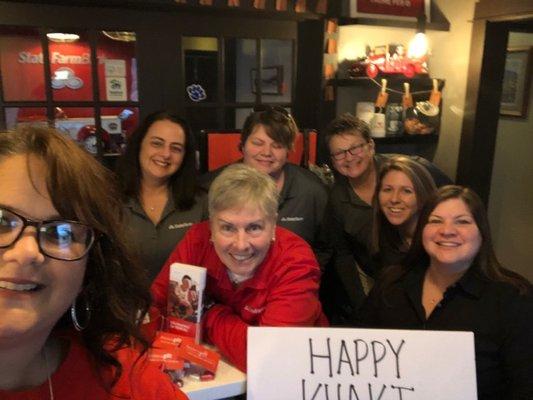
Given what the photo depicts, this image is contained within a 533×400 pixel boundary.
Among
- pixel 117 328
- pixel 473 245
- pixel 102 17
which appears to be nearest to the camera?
pixel 117 328

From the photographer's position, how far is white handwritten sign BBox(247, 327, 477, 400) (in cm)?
127

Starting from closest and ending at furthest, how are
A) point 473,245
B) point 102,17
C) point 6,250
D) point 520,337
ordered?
1. point 6,250
2. point 520,337
3. point 473,245
4. point 102,17

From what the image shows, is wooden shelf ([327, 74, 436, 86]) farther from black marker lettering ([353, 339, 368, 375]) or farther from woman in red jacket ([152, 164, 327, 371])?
black marker lettering ([353, 339, 368, 375])

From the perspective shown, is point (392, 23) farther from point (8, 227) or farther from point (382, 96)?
point (8, 227)

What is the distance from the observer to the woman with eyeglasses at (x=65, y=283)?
71 cm

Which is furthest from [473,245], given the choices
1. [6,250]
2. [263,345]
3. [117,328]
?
[6,250]

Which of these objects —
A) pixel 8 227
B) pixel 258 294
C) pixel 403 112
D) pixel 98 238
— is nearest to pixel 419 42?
pixel 403 112

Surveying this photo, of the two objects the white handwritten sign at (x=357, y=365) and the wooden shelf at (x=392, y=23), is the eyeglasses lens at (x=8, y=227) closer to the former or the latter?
the white handwritten sign at (x=357, y=365)

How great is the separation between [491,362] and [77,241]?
127 centimetres

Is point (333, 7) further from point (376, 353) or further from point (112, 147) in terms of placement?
point (376, 353)

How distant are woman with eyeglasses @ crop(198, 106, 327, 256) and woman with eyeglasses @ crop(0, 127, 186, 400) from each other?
→ 1271 millimetres

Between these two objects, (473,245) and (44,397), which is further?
(473,245)

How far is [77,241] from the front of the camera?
767 millimetres

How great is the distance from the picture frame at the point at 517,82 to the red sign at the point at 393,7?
1.01 metres
